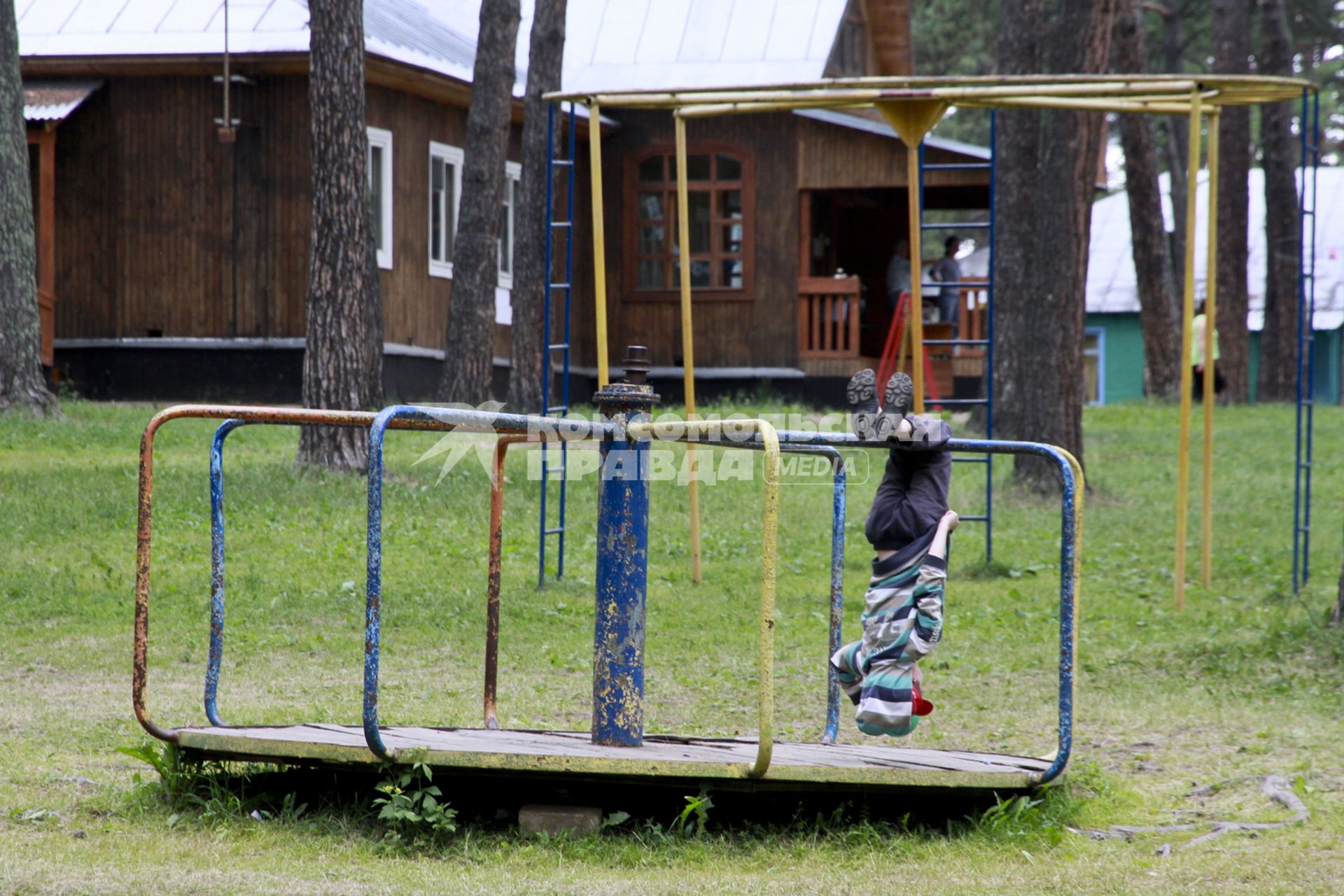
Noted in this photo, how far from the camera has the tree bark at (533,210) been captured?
16.7 m

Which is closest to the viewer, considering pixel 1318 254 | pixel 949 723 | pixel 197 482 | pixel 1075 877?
pixel 1075 877

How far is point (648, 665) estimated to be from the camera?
8.19m

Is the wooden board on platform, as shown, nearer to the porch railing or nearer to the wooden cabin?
the wooden cabin

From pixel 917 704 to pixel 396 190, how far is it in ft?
52.9

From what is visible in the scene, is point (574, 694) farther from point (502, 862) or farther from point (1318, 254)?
point (1318, 254)

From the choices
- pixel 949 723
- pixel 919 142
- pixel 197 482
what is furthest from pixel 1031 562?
pixel 197 482

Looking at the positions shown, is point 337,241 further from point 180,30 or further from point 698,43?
point 698,43

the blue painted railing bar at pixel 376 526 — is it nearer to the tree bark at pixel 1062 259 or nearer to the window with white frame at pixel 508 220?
the tree bark at pixel 1062 259

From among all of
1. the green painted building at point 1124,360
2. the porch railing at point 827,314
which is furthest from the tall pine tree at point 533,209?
the green painted building at point 1124,360

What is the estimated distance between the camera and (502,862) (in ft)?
15.2

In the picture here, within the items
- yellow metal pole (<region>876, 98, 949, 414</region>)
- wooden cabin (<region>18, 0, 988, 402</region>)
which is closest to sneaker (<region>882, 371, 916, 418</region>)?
yellow metal pole (<region>876, 98, 949, 414</region>)

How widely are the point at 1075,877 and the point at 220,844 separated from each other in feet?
8.34

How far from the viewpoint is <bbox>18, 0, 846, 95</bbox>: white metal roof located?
1894 centimetres

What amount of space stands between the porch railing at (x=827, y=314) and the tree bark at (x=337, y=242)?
10.2 meters
